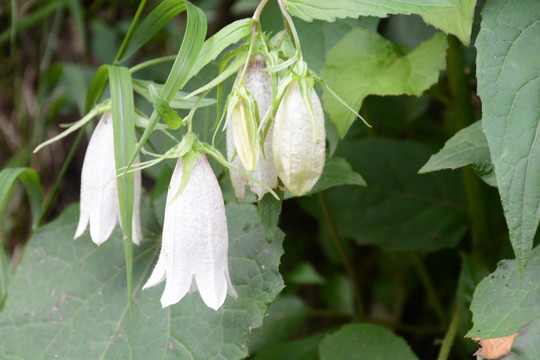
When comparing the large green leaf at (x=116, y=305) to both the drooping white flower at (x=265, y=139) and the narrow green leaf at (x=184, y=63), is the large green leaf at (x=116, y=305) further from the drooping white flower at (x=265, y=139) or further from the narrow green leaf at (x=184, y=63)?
the narrow green leaf at (x=184, y=63)

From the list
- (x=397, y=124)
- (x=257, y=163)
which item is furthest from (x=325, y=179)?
(x=397, y=124)

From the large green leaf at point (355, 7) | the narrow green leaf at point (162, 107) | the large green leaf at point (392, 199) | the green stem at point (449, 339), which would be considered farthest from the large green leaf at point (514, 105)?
the large green leaf at point (392, 199)

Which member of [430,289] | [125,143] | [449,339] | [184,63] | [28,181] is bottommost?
[430,289]

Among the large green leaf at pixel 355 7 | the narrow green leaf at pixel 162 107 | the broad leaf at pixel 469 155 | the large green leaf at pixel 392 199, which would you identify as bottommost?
the large green leaf at pixel 392 199

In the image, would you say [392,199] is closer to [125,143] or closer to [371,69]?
[371,69]

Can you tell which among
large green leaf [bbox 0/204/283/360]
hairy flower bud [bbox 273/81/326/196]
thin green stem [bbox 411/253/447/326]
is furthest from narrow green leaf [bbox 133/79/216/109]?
thin green stem [bbox 411/253/447/326]

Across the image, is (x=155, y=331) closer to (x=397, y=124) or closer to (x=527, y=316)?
(x=527, y=316)

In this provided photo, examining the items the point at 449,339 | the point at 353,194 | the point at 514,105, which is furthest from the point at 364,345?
the point at 514,105
